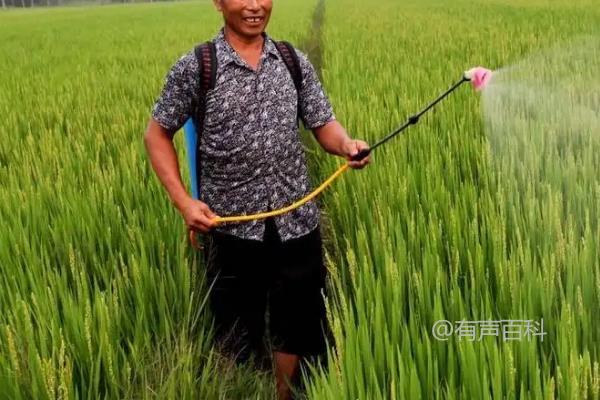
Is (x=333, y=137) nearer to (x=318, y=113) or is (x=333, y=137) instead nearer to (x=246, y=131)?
(x=318, y=113)

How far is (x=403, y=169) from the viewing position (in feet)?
7.53

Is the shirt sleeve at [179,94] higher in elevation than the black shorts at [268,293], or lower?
higher

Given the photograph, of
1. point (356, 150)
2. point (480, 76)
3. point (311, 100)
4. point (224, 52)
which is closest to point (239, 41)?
point (224, 52)

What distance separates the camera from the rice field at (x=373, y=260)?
108 cm

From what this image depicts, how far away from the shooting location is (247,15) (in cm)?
153

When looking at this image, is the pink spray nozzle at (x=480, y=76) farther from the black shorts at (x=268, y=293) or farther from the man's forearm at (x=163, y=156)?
the man's forearm at (x=163, y=156)

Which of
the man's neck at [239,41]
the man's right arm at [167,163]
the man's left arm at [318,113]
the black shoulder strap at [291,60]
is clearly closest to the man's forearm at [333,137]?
the man's left arm at [318,113]

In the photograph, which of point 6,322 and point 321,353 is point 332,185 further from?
point 6,322

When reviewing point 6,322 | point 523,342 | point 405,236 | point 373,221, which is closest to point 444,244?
point 405,236

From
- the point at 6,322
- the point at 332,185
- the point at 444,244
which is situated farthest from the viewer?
the point at 332,185

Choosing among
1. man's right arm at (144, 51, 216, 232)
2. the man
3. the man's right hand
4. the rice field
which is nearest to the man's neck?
the man

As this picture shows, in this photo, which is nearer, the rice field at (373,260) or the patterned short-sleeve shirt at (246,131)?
the rice field at (373,260)

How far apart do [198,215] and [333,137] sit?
45 centimetres

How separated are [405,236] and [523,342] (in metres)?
0.76
